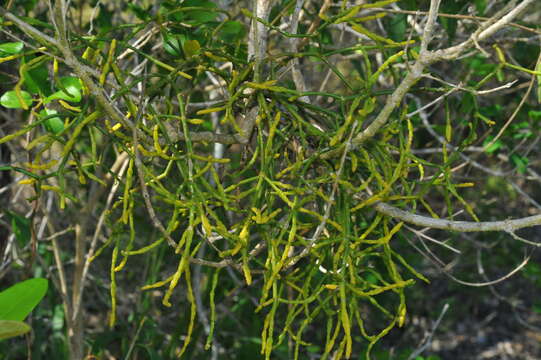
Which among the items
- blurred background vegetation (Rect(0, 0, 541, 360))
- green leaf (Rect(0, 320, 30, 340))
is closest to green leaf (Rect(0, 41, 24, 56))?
blurred background vegetation (Rect(0, 0, 541, 360))

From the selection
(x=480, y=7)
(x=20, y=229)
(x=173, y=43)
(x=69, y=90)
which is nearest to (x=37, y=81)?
(x=69, y=90)

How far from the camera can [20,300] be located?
0.92 metres

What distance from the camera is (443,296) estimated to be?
3160 millimetres

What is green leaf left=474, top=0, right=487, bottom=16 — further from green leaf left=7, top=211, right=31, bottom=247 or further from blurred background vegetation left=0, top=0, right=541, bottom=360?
green leaf left=7, top=211, right=31, bottom=247

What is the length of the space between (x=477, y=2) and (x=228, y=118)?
2.92ft

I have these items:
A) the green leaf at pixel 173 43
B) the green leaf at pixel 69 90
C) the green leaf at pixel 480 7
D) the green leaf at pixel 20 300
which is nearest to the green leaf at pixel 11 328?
the green leaf at pixel 20 300

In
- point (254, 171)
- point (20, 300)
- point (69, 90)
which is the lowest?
point (254, 171)

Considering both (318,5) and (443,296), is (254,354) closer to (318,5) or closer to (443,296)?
(318,5)

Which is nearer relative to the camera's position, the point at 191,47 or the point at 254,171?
the point at 191,47

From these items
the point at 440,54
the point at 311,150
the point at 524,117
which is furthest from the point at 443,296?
the point at 440,54

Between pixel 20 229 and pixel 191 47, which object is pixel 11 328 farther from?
pixel 20 229

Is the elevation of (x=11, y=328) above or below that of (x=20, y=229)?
above

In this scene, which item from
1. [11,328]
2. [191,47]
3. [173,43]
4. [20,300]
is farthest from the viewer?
[173,43]

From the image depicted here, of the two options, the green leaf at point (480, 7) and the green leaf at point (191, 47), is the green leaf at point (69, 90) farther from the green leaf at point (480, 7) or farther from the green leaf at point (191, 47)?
the green leaf at point (480, 7)
